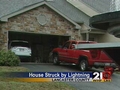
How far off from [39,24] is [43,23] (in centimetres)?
33

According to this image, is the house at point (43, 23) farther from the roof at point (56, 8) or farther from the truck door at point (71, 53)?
the truck door at point (71, 53)

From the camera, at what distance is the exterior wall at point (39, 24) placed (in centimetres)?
1820

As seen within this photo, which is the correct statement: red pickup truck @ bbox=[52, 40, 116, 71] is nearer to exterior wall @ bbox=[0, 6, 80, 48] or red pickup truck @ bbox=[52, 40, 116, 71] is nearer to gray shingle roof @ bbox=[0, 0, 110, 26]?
exterior wall @ bbox=[0, 6, 80, 48]

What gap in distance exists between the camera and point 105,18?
6.48 ft

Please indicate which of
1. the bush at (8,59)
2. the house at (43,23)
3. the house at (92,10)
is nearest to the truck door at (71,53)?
the house at (43,23)

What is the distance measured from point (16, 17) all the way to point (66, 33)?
427cm

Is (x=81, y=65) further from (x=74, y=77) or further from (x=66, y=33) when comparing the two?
(x=74, y=77)

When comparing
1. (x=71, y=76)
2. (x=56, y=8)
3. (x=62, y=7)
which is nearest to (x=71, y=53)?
(x=56, y=8)

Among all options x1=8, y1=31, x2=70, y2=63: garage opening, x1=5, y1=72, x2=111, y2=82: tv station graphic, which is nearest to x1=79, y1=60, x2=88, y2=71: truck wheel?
x1=8, y1=31, x2=70, y2=63: garage opening

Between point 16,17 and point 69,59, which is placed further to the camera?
point 16,17

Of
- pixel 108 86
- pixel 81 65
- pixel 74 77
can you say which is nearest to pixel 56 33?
pixel 81 65

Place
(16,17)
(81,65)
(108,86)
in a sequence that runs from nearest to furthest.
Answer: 1. (108,86)
2. (81,65)
3. (16,17)

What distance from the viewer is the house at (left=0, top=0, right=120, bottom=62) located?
1848cm

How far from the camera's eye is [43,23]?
19.6m
